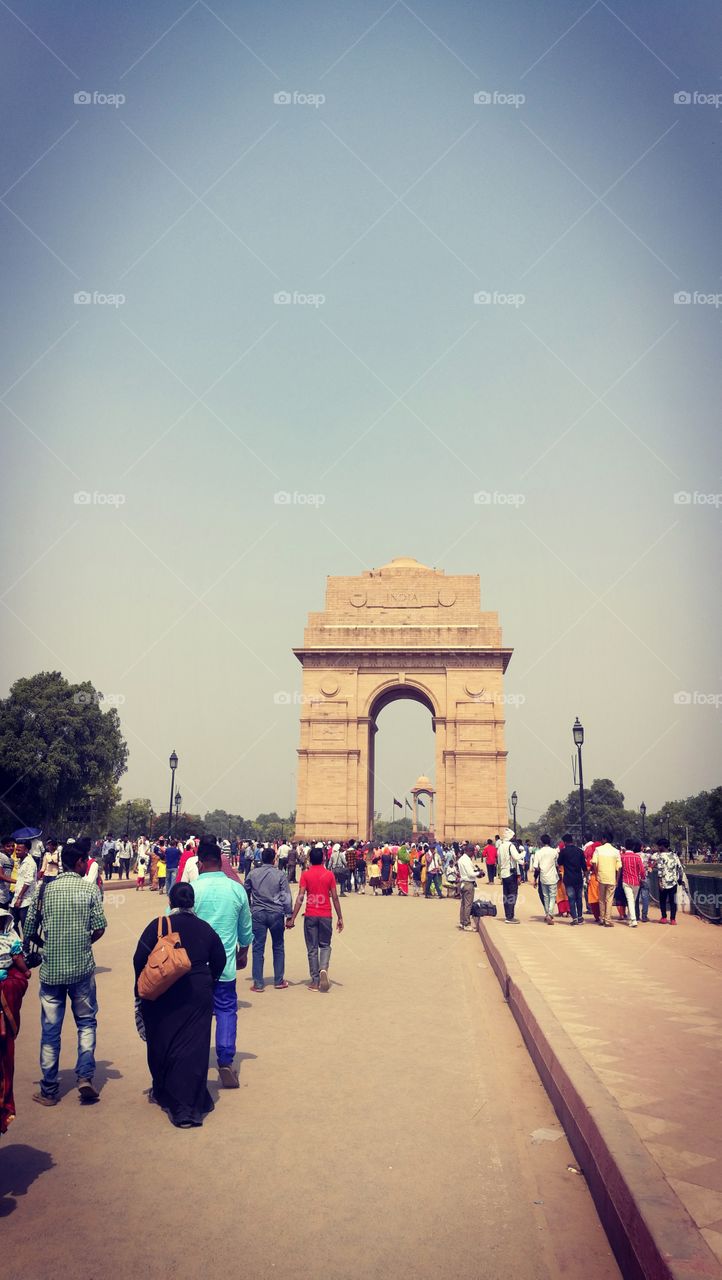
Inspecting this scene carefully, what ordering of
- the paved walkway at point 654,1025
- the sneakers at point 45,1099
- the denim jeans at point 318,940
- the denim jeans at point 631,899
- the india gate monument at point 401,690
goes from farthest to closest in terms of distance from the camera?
the india gate monument at point 401,690 → the denim jeans at point 631,899 → the denim jeans at point 318,940 → the sneakers at point 45,1099 → the paved walkway at point 654,1025

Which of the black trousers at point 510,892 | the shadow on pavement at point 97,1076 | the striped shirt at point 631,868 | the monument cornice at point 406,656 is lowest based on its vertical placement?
the shadow on pavement at point 97,1076

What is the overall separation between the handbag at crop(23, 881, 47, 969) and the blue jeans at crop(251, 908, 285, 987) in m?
3.61

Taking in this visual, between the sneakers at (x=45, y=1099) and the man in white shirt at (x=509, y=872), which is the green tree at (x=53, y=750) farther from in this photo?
the sneakers at (x=45, y=1099)

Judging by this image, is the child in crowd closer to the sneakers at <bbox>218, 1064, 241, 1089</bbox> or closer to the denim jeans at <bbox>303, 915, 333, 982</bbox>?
the denim jeans at <bbox>303, 915, 333, 982</bbox>

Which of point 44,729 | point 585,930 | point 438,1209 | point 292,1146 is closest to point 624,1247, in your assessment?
point 438,1209

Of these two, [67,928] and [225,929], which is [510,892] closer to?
[225,929]

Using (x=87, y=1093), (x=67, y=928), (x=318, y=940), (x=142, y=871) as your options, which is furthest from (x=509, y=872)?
(x=142, y=871)

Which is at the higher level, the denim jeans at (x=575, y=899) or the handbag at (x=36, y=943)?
the handbag at (x=36, y=943)

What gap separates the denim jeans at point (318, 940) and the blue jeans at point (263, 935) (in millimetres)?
291

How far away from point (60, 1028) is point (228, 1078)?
1129mm

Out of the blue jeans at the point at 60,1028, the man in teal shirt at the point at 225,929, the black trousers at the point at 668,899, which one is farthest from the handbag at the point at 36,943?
the black trousers at the point at 668,899

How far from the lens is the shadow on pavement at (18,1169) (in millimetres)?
4121

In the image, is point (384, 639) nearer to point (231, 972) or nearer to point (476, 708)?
point (476, 708)

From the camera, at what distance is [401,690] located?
1718 inches
